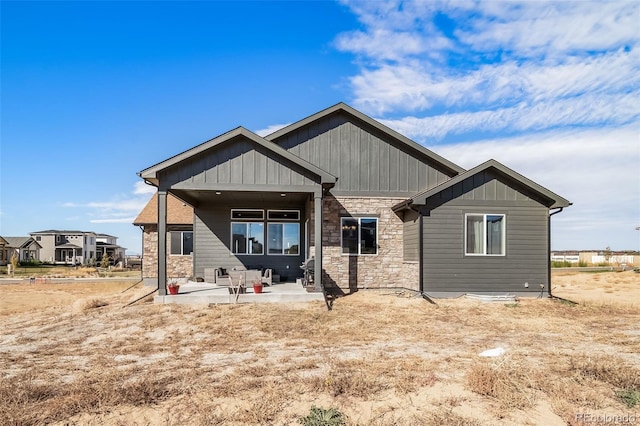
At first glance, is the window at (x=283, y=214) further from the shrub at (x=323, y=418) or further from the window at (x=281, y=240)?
the shrub at (x=323, y=418)

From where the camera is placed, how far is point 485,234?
13.2 metres

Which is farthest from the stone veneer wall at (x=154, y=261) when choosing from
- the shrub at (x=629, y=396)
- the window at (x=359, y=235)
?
the shrub at (x=629, y=396)

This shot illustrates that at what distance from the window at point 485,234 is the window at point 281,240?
659 cm

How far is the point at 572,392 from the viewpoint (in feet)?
16.2

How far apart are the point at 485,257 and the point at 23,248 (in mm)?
59262

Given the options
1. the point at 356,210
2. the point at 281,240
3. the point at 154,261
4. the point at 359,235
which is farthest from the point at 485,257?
the point at 154,261

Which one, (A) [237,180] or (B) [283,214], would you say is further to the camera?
(B) [283,214]

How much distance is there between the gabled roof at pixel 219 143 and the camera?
11516 mm

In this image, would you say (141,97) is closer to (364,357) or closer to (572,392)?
(364,357)

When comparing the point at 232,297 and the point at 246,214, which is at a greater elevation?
the point at 246,214

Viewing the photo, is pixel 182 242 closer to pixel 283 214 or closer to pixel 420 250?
pixel 283 214

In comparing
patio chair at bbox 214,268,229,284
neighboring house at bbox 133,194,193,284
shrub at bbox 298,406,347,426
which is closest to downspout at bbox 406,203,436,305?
patio chair at bbox 214,268,229,284

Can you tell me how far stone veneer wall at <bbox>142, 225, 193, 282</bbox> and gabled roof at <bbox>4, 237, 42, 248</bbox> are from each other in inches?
1720

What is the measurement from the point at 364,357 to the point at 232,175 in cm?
715
